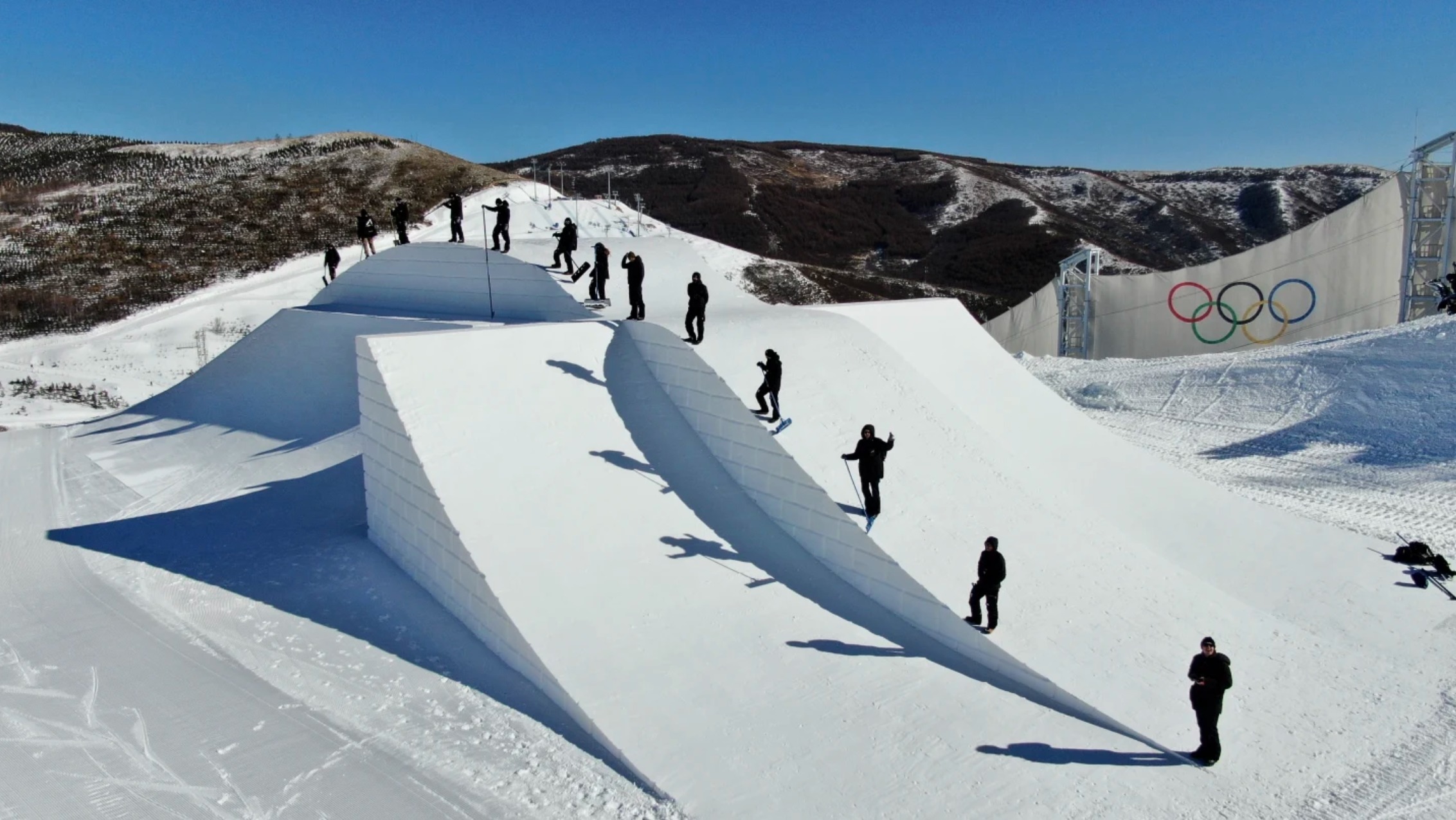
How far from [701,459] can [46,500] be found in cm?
983

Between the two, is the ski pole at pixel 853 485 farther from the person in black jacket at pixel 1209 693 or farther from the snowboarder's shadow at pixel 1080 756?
the person in black jacket at pixel 1209 693

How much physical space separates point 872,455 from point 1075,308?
24050 mm

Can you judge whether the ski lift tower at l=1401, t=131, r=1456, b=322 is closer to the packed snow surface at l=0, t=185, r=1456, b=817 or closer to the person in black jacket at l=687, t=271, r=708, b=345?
the packed snow surface at l=0, t=185, r=1456, b=817

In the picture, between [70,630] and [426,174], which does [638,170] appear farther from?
[70,630]

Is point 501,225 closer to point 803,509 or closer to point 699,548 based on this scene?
point 699,548

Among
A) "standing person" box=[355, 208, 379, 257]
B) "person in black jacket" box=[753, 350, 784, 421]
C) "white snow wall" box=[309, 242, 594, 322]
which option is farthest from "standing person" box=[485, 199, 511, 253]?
"person in black jacket" box=[753, 350, 784, 421]

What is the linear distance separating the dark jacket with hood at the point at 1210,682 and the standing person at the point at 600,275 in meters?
9.45

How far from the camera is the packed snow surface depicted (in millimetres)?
5930

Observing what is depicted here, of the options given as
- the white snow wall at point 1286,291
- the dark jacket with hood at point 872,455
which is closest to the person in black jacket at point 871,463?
the dark jacket with hood at point 872,455

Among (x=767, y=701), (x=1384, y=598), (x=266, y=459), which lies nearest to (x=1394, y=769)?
(x=1384, y=598)

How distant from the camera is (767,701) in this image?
6633 mm

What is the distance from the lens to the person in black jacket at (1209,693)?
6.05 meters

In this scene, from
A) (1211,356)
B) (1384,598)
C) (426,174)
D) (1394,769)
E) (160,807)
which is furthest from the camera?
(426,174)

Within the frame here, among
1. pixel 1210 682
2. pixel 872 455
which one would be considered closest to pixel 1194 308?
pixel 872 455
